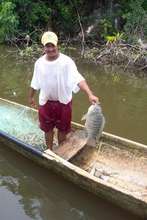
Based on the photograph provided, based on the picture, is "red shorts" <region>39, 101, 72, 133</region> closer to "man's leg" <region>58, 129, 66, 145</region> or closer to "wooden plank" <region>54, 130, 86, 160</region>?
"man's leg" <region>58, 129, 66, 145</region>

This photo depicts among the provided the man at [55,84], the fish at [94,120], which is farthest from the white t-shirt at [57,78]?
the fish at [94,120]

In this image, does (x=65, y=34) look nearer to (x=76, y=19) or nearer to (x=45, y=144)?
(x=76, y=19)

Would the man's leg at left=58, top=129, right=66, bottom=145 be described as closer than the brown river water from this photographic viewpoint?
No

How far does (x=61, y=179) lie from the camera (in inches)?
239

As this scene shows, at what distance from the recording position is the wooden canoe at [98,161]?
16.9 ft

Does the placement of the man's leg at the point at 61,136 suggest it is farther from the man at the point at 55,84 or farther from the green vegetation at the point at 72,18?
the green vegetation at the point at 72,18

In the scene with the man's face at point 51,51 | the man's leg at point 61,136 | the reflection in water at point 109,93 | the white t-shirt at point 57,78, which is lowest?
the reflection in water at point 109,93

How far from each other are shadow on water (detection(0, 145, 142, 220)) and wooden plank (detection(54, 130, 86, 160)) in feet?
1.02

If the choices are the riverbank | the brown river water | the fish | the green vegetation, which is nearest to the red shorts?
the fish

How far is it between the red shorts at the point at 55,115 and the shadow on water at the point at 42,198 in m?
0.65

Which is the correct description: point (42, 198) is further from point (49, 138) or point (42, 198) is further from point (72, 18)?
point (72, 18)

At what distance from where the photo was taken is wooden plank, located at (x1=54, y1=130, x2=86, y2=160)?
6.20m

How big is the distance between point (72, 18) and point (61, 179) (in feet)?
32.2

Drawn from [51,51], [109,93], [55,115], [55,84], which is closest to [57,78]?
[55,84]
